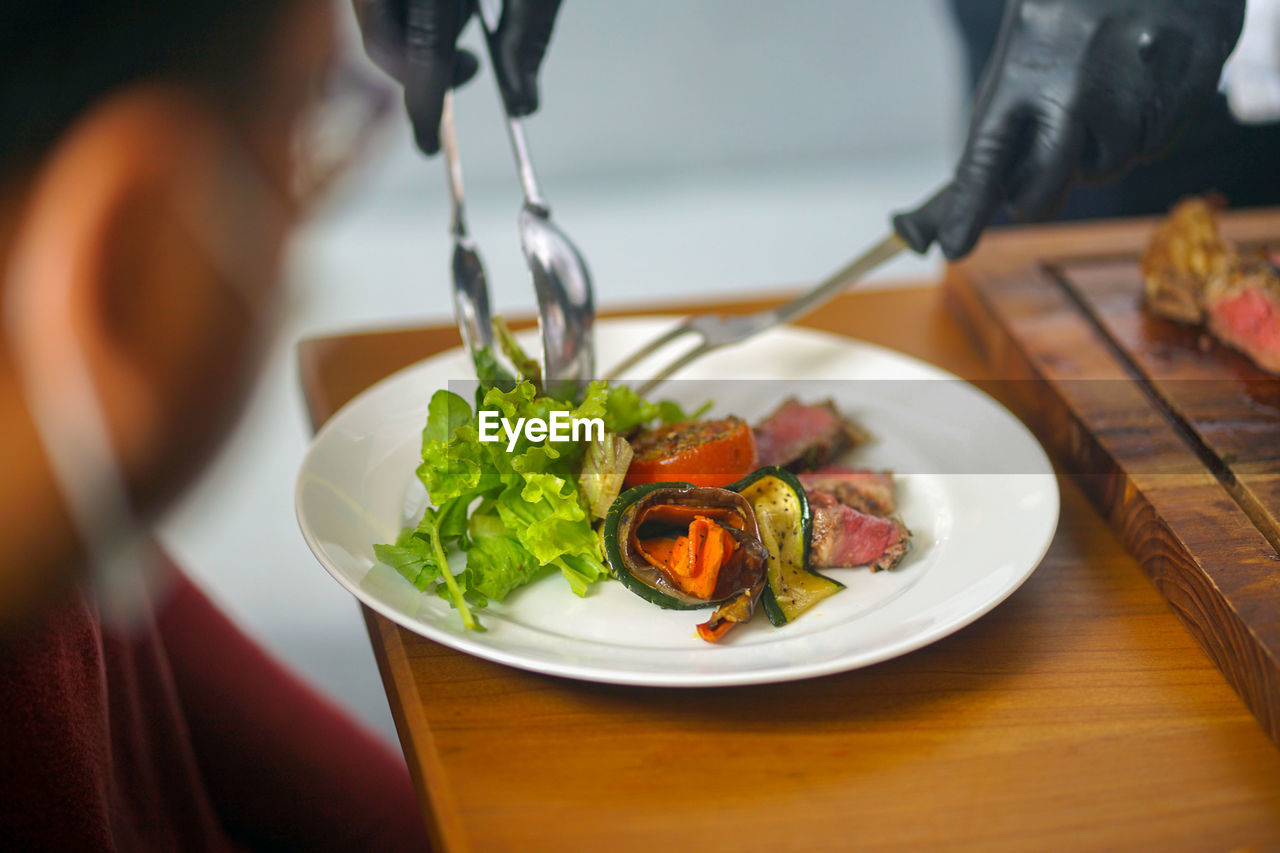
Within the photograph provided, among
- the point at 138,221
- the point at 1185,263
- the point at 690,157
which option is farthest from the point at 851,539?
the point at 690,157

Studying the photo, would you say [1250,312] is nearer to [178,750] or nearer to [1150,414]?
[1150,414]

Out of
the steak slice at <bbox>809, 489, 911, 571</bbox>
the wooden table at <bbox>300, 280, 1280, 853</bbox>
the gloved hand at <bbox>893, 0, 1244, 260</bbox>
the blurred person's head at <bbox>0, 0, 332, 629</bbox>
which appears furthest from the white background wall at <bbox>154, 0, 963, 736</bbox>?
the blurred person's head at <bbox>0, 0, 332, 629</bbox>

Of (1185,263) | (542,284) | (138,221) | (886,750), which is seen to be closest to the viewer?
(138,221)

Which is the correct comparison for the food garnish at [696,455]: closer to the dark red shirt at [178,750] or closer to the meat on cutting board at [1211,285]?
the dark red shirt at [178,750]

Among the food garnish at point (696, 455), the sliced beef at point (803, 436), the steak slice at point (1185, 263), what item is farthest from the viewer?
the steak slice at point (1185, 263)

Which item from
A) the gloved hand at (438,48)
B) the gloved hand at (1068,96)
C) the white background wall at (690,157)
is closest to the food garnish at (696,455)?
the gloved hand at (1068,96)
